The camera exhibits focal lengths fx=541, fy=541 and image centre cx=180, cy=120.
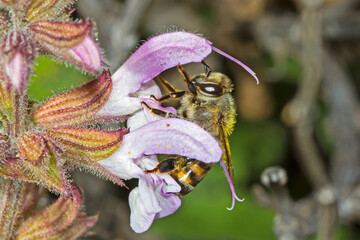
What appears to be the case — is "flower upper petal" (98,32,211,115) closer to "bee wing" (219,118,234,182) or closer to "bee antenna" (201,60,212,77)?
"bee antenna" (201,60,212,77)

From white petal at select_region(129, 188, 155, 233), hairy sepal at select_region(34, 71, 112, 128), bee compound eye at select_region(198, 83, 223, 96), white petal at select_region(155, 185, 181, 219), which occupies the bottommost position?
white petal at select_region(155, 185, 181, 219)

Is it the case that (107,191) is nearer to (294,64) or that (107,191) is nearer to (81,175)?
(81,175)

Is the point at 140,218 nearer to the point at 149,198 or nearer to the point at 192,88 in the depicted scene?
the point at 149,198

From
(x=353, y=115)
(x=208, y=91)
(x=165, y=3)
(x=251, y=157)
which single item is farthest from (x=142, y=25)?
(x=208, y=91)

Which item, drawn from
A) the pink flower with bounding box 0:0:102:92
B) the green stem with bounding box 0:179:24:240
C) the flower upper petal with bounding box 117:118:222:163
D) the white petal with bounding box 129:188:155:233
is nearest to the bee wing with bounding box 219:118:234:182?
the flower upper petal with bounding box 117:118:222:163

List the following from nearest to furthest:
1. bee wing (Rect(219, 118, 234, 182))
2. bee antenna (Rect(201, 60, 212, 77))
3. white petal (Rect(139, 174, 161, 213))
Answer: white petal (Rect(139, 174, 161, 213)) < bee wing (Rect(219, 118, 234, 182)) < bee antenna (Rect(201, 60, 212, 77))

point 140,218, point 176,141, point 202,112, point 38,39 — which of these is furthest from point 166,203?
point 38,39

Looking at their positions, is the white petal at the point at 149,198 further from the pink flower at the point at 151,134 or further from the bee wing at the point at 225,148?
the bee wing at the point at 225,148
